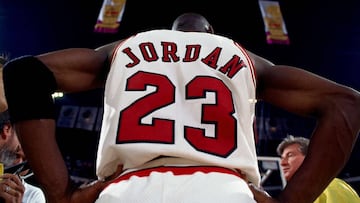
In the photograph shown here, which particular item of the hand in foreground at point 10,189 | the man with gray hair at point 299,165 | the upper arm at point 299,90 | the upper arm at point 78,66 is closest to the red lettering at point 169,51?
the upper arm at point 78,66

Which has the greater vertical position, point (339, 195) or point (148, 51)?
point (148, 51)

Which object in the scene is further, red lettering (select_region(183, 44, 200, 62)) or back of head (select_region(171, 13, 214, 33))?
back of head (select_region(171, 13, 214, 33))

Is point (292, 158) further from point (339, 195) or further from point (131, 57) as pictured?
point (131, 57)

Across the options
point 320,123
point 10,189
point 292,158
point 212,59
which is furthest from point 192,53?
point 292,158

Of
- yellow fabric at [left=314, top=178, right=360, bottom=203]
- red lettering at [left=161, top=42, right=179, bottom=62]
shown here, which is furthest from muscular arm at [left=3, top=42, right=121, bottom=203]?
yellow fabric at [left=314, top=178, right=360, bottom=203]

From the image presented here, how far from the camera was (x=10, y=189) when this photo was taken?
8.25 feet

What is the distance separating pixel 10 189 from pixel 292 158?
2.35 m

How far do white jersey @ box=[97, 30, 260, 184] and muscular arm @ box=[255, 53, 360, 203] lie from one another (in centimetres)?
12

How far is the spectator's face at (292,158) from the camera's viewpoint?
4082 millimetres

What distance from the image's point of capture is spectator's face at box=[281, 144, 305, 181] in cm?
408

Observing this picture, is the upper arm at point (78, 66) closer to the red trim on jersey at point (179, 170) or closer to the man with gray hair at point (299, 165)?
the red trim on jersey at point (179, 170)

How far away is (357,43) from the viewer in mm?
11664

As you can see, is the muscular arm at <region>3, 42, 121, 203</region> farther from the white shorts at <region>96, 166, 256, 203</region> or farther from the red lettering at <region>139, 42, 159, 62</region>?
the red lettering at <region>139, 42, 159, 62</region>

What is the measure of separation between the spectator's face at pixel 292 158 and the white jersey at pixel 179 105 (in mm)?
2528
